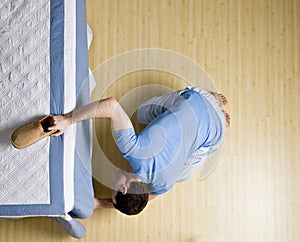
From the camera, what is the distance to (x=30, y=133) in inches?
62.5

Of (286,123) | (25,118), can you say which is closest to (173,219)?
(286,123)

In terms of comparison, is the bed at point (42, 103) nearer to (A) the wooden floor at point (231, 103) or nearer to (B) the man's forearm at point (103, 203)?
(B) the man's forearm at point (103, 203)

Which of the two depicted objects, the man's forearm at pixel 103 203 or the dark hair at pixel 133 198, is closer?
the dark hair at pixel 133 198

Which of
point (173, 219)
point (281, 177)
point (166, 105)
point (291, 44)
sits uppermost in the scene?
point (291, 44)

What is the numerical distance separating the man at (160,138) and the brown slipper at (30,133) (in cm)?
3

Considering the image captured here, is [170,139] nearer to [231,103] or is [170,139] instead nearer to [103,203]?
[103,203]

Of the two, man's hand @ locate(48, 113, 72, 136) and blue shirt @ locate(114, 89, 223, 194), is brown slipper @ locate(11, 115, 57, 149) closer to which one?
man's hand @ locate(48, 113, 72, 136)

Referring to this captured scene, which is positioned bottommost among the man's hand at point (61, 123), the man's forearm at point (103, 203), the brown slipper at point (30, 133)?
the man's forearm at point (103, 203)

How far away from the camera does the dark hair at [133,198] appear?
6.05 feet

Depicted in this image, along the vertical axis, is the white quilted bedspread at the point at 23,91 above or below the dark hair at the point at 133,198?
above

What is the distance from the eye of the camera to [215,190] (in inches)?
87.4

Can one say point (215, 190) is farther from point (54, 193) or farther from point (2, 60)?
point (2, 60)

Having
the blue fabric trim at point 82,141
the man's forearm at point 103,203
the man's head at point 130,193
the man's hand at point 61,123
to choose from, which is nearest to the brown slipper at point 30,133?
Result: the man's hand at point 61,123

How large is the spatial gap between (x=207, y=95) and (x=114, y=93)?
421 mm
